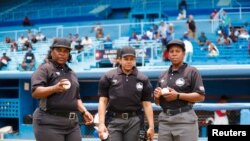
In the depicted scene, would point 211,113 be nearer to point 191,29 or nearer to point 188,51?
point 188,51

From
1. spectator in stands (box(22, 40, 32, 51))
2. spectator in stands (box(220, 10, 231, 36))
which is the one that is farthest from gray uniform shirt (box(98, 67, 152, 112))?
spectator in stands (box(22, 40, 32, 51))

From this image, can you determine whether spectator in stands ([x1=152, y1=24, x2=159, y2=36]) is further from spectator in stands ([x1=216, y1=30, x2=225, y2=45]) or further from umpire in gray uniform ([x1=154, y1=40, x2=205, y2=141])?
umpire in gray uniform ([x1=154, y1=40, x2=205, y2=141])

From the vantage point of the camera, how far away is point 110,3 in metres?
27.9

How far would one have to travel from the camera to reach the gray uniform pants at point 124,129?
5023 mm

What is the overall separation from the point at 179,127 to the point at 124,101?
0.66 meters

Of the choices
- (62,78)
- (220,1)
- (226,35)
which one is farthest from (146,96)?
(220,1)

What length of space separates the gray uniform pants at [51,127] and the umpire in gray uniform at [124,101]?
0.37 meters

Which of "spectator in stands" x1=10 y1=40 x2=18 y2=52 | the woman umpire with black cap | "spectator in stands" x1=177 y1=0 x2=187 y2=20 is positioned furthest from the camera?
"spectator in stands" x1=177 y1=0 x2=187 y2=20

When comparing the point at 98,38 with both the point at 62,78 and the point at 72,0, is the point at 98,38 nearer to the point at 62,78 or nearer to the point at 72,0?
the point at 72,0

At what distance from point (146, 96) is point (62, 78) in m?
0.99

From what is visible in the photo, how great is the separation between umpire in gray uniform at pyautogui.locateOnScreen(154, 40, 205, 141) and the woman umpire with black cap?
3.05 ft

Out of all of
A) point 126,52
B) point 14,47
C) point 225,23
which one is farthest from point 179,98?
point 14,47

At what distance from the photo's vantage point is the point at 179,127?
193 inches

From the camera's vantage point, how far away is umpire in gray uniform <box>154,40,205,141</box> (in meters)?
4.89
